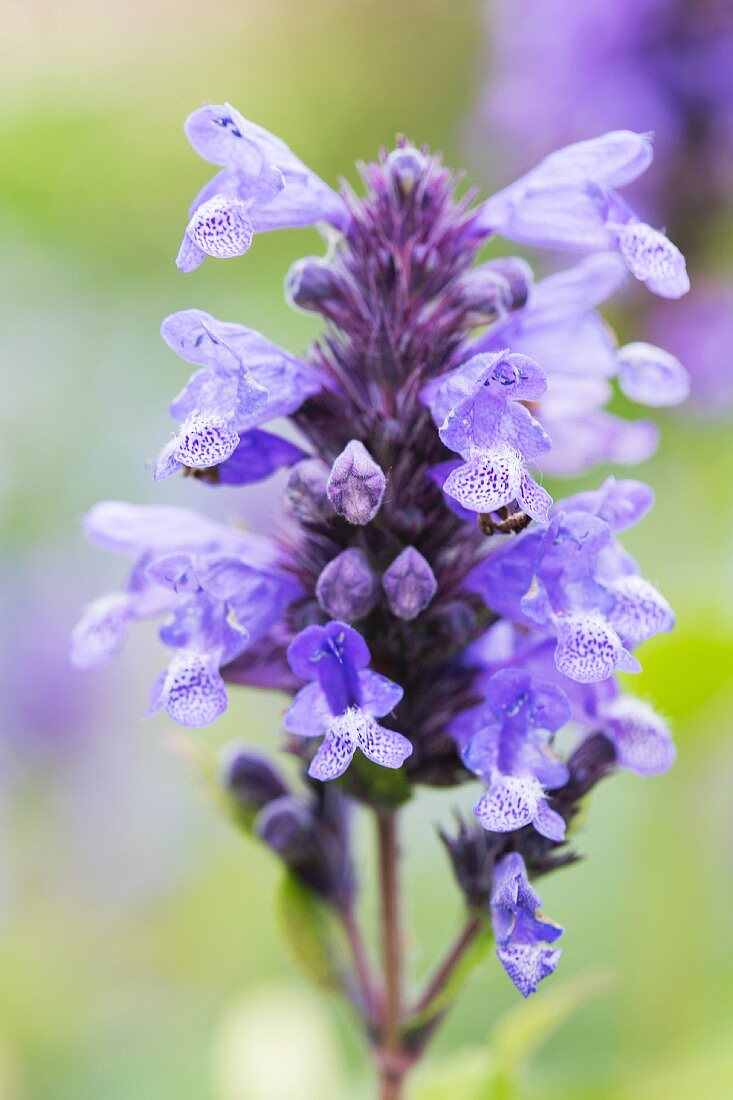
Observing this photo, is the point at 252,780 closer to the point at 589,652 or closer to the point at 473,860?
the point at 473,860

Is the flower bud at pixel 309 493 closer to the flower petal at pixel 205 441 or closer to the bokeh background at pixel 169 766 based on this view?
the flower petal at pixel 205 441

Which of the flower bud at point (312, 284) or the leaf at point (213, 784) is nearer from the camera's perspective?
the flower bud at point (312, 284)

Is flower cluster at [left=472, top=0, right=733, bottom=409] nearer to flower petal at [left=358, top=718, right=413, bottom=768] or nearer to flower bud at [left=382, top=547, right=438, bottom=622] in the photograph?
flower bud at [left=382, top=547, right=438, bottom=622]

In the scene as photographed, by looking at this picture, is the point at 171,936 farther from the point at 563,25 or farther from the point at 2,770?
the point at 563,25

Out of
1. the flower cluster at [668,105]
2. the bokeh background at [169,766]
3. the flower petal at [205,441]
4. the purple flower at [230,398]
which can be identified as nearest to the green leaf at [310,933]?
the bokeh background at [169,766]

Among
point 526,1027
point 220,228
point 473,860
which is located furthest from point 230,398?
point 526,1027
